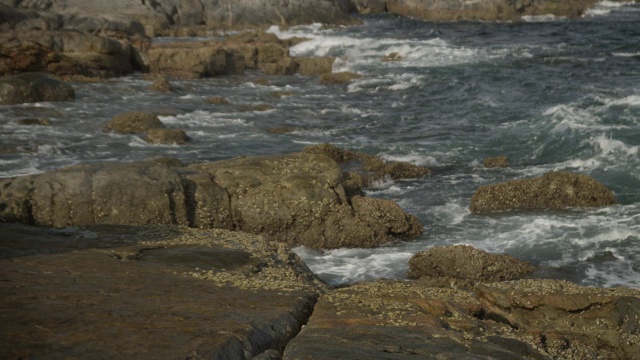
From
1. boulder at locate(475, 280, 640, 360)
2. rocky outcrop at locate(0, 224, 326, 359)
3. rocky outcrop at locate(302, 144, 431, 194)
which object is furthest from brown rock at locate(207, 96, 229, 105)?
boulder at locate(475, 280, 640, 360)

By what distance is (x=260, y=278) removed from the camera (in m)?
9.80

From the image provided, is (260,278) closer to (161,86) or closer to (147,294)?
(147,294)

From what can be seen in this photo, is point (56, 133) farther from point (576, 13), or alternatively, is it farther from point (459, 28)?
point (576, 13)

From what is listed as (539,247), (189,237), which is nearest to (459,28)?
(539,247)

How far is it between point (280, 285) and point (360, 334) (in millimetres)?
1834

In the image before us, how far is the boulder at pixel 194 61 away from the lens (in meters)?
37.3

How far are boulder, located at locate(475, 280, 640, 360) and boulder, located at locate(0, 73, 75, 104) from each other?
21985 millimetres

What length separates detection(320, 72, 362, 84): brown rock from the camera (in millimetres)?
36469

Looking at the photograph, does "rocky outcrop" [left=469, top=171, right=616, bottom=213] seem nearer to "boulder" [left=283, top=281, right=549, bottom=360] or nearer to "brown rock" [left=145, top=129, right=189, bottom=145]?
"boulder" [left=283, top=281, right=549, bottom=360]

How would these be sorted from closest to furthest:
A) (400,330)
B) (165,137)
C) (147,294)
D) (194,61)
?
(400,330), (147,294), (165,137), (194,61)

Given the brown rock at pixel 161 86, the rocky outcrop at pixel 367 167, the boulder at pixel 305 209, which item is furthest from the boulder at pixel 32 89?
the boulder at pixel 305 209

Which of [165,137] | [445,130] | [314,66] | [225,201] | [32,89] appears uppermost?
[32,89]

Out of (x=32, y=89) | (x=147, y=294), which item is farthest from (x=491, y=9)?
(x=147, y=294)

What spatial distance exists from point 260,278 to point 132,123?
1662 centimetres
